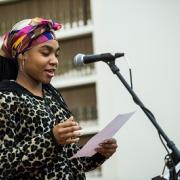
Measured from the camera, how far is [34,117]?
1461 mm

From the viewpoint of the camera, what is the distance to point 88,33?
325 cm

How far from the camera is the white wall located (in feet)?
10.2

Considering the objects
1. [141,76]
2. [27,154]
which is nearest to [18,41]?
[27,154]

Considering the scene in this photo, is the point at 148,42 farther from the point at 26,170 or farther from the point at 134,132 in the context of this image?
the point at 26,170

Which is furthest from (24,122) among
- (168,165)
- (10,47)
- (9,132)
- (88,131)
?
(88,131)

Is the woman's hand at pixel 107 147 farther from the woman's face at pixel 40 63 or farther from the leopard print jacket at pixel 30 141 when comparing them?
the woman's face at pixel 40 63

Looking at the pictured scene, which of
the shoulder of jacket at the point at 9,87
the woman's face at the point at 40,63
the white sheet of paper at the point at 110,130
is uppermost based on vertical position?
the woman's face at the point at 40,63

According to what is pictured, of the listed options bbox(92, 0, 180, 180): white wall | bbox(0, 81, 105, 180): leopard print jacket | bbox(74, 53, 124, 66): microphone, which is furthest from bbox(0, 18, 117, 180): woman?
bbox(92, 0, 180, 180): white wall

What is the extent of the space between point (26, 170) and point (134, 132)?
1.84m

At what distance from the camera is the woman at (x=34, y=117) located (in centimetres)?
137

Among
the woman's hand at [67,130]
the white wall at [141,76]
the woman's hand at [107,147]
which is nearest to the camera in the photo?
the woman's hand at [67,130]

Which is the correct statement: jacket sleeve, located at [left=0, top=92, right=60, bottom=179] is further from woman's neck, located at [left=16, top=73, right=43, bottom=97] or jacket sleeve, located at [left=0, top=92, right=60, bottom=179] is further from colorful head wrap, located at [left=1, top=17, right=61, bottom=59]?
colorful head wrap, located at [left=1, top=17, right=61, bottom=59]

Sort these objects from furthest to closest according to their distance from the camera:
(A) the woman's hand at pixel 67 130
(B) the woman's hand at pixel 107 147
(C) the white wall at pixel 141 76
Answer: (C) the white wall at pixel 141 76
(B) the woman's hand at pixel 107 147
(A) the woman's hand at pixel 67 130

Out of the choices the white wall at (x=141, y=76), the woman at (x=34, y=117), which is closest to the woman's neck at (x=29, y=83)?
the woman at (x=34, y=117)
